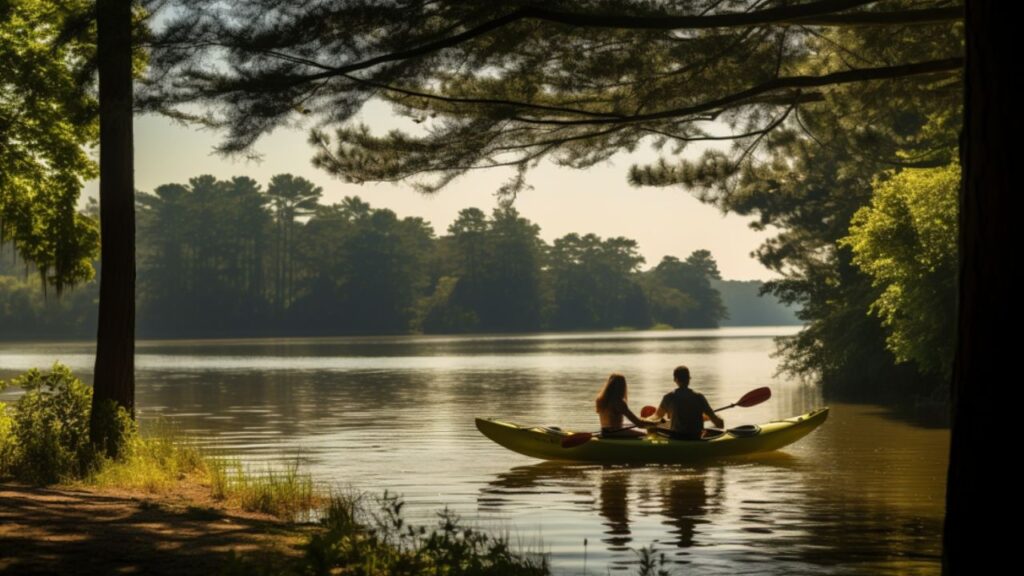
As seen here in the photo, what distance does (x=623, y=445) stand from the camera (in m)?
17.3

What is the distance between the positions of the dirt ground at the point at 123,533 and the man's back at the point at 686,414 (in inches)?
326

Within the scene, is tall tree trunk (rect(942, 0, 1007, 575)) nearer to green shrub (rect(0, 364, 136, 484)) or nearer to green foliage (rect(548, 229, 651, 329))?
green shrub (rect(0, 364, 136, 484))

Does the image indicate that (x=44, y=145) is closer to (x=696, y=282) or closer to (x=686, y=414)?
(x=686, y=414)

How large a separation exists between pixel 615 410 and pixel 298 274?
121829mm

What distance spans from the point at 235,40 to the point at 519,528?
5752mm

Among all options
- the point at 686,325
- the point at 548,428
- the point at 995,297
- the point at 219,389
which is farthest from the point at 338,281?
the point at 995,297

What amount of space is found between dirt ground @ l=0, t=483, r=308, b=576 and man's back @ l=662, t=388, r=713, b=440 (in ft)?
27.2

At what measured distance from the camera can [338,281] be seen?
133 metres

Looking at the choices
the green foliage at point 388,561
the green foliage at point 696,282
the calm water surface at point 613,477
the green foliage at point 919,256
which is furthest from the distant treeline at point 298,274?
the green foliage at point 388,561

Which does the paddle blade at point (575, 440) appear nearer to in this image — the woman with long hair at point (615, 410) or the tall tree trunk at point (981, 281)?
the woman with long hair at point (615, 410)

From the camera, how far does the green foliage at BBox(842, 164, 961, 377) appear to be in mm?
25297

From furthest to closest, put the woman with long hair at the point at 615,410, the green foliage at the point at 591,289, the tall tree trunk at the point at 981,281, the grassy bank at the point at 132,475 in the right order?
the green foliage at the point at 591,289 → the woman with long hair at the point at 615,410 → the grassy bank at the point at 132,475 → the tall tree trunk at the point at 981,281

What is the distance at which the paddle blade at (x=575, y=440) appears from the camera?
56.4ft

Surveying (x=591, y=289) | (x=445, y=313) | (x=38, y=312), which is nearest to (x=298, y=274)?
(x=445, y=313)
